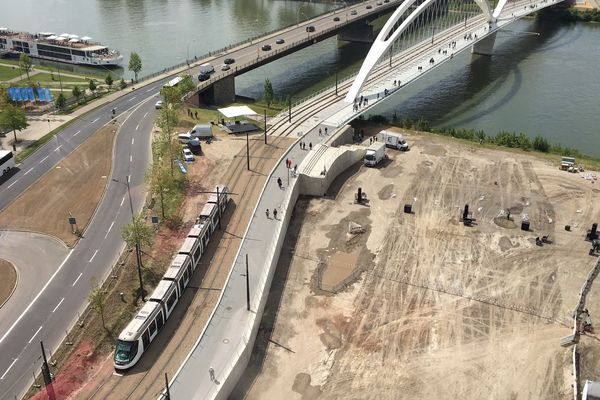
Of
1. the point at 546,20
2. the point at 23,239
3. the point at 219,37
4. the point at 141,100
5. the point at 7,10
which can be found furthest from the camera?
the point at 7,10

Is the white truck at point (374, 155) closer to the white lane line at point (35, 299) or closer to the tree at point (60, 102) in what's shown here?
Answer: the white lane line at point (35, 299)

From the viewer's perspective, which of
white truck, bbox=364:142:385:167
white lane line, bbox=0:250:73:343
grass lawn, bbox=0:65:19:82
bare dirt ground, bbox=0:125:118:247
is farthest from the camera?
grass lawn, bbox=0:65:19:82

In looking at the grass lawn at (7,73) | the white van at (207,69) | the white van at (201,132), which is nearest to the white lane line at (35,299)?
the white van at (201,132)

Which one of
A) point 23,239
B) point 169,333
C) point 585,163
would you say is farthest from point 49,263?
point 585,163

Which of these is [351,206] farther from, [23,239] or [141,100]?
[141,100]

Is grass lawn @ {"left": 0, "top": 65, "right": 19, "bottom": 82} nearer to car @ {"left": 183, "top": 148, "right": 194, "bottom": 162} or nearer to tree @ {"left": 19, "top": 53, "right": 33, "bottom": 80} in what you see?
tree @ {"left": 19, "top": 53, "right": 33, "bottom": 80}

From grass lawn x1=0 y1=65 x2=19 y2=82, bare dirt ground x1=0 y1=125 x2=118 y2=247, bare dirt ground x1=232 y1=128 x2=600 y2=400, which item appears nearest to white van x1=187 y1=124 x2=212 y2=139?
bare dirt ground x1=0 y1=125 x2=118 y2=247
